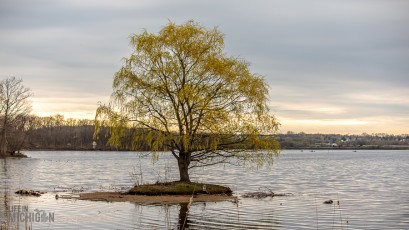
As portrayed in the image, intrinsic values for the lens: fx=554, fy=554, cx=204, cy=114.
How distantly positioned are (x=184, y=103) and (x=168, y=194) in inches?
241

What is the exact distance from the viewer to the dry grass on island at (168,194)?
3047 centimetres

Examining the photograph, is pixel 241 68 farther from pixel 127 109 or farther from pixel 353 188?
pixel 353 188

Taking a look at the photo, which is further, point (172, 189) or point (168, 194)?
point (172, 189)

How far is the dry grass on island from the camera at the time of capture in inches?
1200

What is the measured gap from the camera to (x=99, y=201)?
2952 centimetres

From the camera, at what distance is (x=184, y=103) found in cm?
3516

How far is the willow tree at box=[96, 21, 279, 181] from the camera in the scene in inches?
1385

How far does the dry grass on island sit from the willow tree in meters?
2.27

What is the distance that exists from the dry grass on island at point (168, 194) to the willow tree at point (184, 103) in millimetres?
2271

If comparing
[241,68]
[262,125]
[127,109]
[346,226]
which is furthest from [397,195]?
[127,109]

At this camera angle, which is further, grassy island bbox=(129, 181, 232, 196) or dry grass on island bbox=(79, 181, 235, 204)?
grassy island bbox=(129, 181, 232, 196)

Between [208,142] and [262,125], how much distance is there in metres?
3.86

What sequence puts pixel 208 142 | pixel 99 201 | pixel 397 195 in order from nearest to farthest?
1. pixel 99 201
2. pixel 208 142
3. pixel 397 195

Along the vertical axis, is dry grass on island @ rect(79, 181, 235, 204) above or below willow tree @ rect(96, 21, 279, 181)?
below
